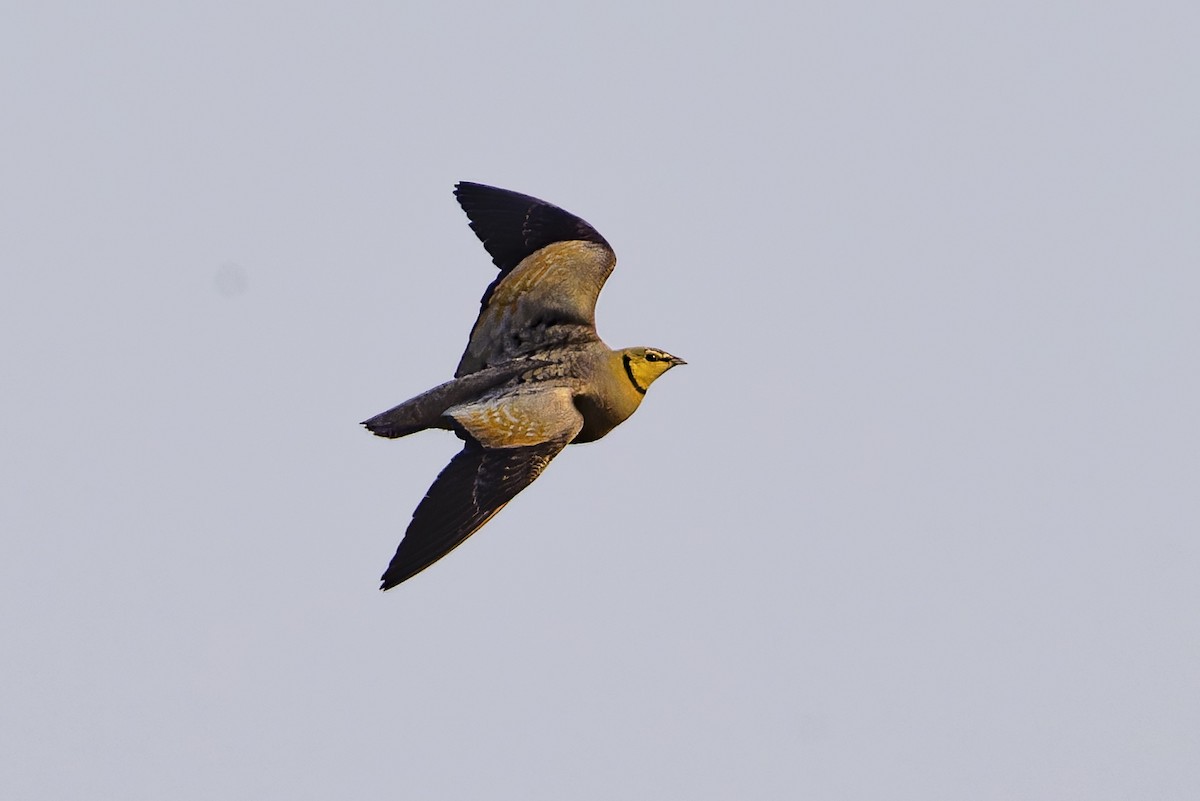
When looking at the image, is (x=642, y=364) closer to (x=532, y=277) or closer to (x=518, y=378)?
(x=518, y=378)

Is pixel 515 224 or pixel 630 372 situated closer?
pixel 630 372

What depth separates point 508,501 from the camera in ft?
51.8

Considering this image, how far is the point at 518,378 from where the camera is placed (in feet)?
57.3

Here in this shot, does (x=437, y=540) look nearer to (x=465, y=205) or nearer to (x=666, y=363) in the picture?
(x=666, y=363)

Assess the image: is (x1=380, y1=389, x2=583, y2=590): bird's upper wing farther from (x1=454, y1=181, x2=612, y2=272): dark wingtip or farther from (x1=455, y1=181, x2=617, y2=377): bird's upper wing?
(x1=454, y1=181, x2=612, y2=272): dark wingtip

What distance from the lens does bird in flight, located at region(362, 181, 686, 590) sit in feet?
51.5

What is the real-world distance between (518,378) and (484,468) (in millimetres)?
1716

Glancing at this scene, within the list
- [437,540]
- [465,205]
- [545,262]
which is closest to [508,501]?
[437,540]

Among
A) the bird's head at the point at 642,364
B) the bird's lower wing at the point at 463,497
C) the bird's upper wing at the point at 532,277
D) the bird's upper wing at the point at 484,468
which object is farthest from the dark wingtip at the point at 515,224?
the bird's lower wing at the point at 463,497

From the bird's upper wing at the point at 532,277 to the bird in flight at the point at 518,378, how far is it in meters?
0.01

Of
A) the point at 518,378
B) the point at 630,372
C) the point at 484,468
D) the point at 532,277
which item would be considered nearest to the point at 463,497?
the point at 484,468

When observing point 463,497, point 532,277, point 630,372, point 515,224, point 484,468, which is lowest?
Result: point 463,497

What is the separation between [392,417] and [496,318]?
67.1 inches

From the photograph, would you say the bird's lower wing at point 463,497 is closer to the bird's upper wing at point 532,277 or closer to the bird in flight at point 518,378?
the bird in flight at point 518,378
